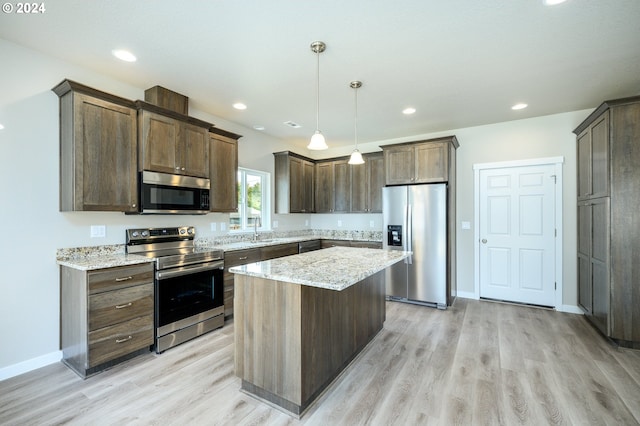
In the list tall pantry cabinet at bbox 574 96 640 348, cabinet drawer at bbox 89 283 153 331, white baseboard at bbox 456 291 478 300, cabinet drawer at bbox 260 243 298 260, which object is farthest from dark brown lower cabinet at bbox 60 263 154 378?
tall pantry cabinet at bbox 574 96 640 348

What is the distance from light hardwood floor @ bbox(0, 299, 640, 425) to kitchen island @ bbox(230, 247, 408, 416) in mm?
138

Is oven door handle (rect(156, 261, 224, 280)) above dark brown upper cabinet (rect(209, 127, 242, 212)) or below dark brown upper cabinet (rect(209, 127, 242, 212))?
below

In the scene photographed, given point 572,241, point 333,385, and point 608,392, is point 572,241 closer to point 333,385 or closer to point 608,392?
point 608,392

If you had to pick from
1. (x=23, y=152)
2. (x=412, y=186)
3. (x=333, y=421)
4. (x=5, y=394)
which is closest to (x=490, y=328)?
(x=412, y=186)

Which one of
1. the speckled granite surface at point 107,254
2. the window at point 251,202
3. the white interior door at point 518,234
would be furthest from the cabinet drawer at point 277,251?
the white interior door at point 518,234

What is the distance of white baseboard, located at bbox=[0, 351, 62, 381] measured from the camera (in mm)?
2353

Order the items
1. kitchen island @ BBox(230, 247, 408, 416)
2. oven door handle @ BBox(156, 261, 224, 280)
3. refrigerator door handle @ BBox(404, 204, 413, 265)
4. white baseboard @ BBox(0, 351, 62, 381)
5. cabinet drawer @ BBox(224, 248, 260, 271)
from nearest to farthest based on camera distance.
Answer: kitchen island @ BBox(230, 247, 408, 416) < white baseboard @ BBox(0, 351, 62, 381) < oven door handle @ BBox(156, 261, 224, 280) < cabinet drawer @ BBox(224, 248, 260, 271) < refrigerator door handle @ BBox(404, 204, 413, 265)

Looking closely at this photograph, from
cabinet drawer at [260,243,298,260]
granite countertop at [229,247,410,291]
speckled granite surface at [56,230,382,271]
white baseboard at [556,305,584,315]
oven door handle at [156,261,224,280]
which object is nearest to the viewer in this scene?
granite countertop at [229,247,410,291]

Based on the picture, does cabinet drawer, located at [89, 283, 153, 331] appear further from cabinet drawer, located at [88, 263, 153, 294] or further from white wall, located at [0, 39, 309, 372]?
white wall, located at [0, 39, 309, 372]

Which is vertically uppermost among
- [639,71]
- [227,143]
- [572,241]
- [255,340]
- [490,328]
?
[639,71]

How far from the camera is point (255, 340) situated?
2119 millimetres

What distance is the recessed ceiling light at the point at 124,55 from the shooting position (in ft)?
8.23

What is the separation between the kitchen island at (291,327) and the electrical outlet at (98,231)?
5.77 feet

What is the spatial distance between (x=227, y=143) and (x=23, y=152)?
78.6 inches
